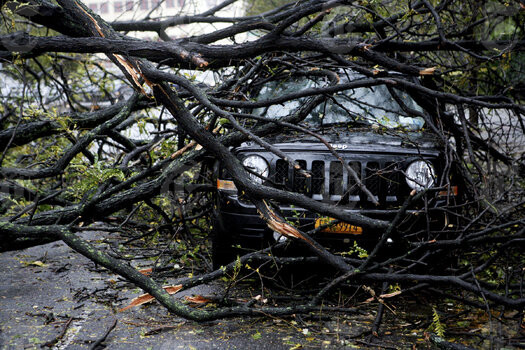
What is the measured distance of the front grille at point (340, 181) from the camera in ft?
13.7

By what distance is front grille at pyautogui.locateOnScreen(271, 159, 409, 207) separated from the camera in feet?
13.7

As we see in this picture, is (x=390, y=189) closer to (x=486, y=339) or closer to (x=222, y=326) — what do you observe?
(x=486, y=339)

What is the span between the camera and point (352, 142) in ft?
14.5

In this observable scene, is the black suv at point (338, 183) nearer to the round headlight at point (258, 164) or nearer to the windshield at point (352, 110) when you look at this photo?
the round headlight at point (258, 164)

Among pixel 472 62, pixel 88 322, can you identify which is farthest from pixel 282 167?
pixel 472 62

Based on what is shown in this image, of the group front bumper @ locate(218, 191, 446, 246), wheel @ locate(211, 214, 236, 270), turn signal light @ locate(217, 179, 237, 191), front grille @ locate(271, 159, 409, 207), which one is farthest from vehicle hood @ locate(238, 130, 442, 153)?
wheel @ locate(211, 214, 236, 270)

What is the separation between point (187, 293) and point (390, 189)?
1902 millimetres

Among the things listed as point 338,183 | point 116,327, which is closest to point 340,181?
point 338,183

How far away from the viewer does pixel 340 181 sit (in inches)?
167

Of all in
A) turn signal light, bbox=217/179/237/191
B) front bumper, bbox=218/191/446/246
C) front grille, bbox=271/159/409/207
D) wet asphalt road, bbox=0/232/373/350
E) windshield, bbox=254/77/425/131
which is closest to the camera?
wet asphalt road, bbox=0/232/373/350

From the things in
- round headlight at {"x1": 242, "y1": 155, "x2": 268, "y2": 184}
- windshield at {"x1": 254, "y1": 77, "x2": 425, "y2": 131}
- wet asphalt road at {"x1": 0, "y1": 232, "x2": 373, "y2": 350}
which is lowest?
wet asphalt road at {"x1": 0, "y1": 232, "x2": 373, "y2": 350}

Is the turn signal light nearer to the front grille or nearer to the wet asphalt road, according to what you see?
the front grille

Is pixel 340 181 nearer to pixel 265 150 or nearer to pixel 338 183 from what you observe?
pixel 338 183

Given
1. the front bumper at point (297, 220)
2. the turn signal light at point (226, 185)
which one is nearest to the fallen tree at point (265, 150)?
the front bumper at point (297, 220)
